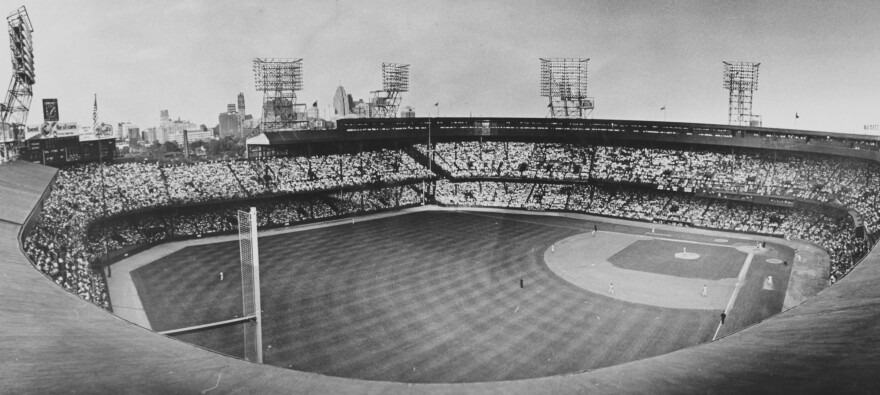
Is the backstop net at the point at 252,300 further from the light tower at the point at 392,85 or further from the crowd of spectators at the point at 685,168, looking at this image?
the light tower at the point at 392,85

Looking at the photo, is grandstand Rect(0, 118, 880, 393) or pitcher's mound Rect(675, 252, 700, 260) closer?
grandstand Rect(0, 118, 880, 393)

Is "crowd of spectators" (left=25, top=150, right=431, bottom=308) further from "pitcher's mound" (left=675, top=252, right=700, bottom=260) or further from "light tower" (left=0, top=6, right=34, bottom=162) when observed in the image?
"pitcher's mound" (left=675, top=252, right=700, bottom=260)

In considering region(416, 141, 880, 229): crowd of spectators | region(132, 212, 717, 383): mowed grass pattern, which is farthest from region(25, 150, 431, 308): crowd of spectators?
region(416, 141, 880, 229): crowd of spectators

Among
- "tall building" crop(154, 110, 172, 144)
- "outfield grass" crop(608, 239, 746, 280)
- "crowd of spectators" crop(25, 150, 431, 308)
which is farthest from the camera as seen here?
"tall building" crop(154, 110, 172, 144)

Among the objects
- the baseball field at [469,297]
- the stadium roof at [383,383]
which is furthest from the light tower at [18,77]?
the stadium roof at [383,383]

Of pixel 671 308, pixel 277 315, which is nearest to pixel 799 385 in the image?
pixel 671 308

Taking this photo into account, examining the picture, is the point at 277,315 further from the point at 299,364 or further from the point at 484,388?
the point at 484,388

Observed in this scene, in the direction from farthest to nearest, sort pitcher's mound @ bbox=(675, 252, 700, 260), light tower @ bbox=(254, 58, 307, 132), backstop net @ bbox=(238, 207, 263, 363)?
light tower @ bbox=(254, 58, 307, 132) < pitcher's mound @ bbox=(675, 252, 700, 260) < backstop net @ bbox=(238, 207, 263, 363)
